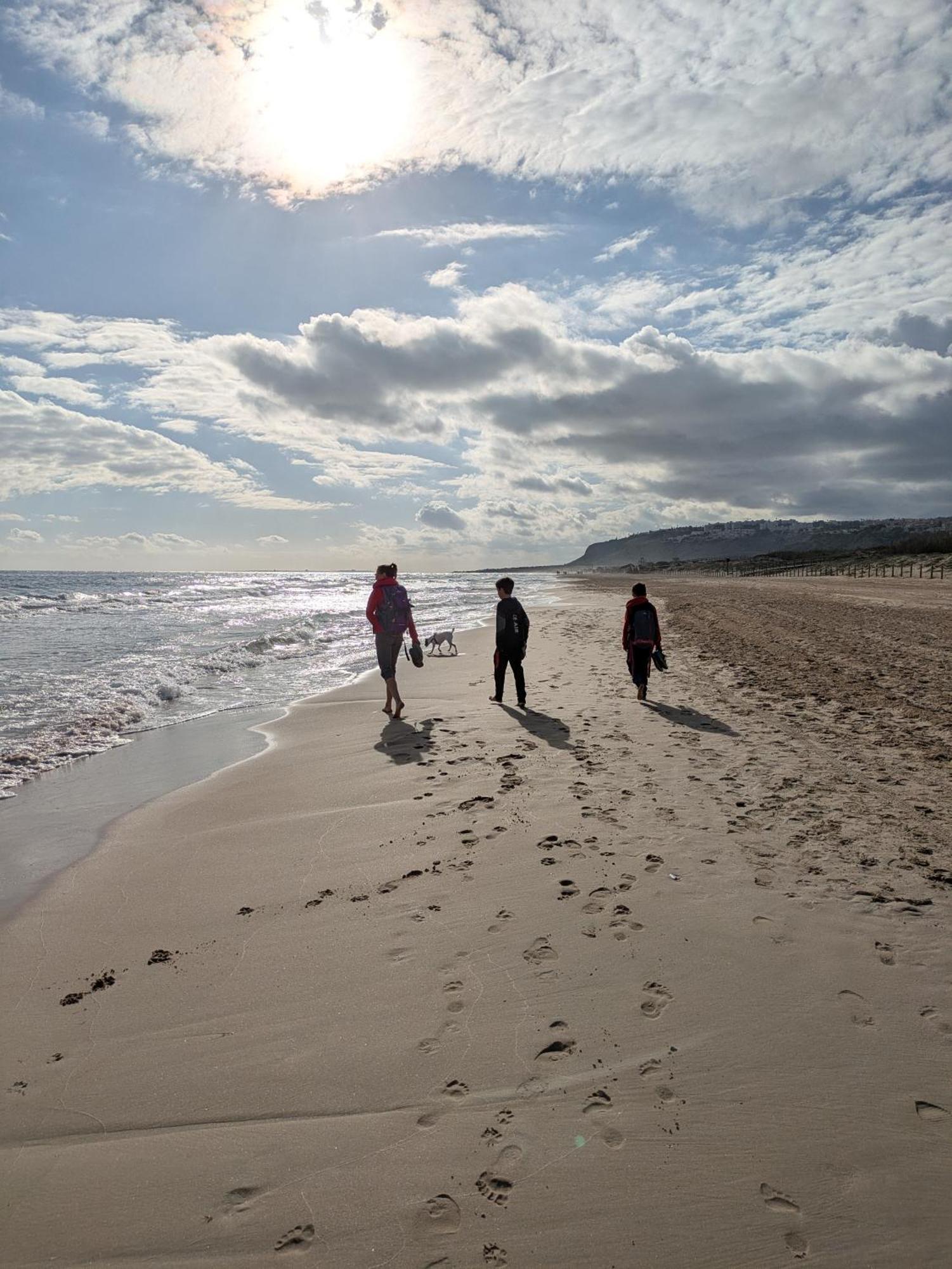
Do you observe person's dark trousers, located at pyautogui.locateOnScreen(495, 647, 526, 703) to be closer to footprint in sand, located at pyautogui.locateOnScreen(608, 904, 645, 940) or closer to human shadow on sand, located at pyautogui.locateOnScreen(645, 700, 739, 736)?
human shadow on sand, located at pyautogui.locateOnScreen(645, 700, 739, 736)

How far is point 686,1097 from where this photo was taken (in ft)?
8.96

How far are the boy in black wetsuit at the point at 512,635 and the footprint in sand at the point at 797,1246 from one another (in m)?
8.31

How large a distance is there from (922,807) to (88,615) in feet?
125

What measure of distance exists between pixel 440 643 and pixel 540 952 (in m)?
13.7

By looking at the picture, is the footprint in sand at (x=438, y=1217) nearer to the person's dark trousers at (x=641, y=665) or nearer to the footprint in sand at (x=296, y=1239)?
the footprint in sand at (x=296, y=1239)

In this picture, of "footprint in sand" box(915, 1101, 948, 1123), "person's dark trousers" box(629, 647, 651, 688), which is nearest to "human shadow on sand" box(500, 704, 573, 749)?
"person's dark trousers" box(629, 647, 651, 688)

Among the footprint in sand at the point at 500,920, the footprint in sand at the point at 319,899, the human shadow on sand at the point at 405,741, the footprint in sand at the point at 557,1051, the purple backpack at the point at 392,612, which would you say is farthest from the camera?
the purple backpack at the point at 392,612

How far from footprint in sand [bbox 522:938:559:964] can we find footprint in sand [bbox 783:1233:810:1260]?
1.64 meters

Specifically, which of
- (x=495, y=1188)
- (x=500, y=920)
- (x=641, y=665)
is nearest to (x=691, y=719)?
(x=641, y=665)

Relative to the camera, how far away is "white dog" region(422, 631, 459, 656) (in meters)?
17.1

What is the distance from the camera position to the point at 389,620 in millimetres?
10773

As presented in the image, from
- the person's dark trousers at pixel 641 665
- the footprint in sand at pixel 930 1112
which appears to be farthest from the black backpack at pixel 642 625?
the footprint in sand at pixel 930 1112

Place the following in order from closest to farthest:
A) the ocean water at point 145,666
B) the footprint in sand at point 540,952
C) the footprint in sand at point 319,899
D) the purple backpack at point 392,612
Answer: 1. the footprint in sand at point 540,952
2. the footprint in sand at point 319,899
3. the ocean water at point 145,666
4. the purple backpack at point 392,612

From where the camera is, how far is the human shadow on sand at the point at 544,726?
8.27m
